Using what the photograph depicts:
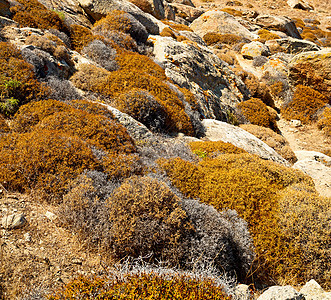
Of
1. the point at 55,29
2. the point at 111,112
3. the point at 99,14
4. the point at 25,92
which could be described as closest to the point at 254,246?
the point at 111,112

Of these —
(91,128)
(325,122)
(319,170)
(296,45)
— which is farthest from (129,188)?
(296,45)

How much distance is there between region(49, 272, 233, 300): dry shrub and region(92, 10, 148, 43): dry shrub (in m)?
12.2

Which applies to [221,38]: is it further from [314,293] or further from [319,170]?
[314,293]

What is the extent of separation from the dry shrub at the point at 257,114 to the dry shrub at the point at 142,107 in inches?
304

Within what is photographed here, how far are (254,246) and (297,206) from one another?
1.32 metres

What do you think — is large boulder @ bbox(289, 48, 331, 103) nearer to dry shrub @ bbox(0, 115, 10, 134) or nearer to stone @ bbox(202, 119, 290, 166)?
stone @ bbox(202, 119, 290, 166)

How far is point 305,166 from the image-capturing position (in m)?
9.88

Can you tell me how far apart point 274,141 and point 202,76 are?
5.51 m

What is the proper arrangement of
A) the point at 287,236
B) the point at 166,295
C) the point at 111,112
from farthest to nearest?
the point at 111,112, the point at 287,236, the point at 166,295

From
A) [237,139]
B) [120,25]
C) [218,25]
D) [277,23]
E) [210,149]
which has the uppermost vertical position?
[277,23]

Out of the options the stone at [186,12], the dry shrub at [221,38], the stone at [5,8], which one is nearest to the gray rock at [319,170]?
the stone at [5,8]

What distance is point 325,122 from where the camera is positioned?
14.6 m

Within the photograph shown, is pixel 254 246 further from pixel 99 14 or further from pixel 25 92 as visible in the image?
pixel 99 14

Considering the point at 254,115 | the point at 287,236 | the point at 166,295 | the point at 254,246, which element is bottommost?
the point at 254,115
